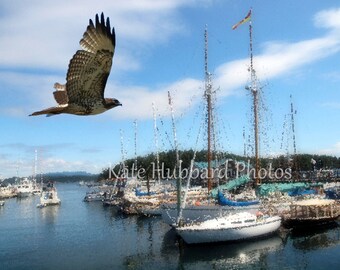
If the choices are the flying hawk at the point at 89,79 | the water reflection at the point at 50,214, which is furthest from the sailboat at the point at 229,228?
the water reflection at the point at 50,214

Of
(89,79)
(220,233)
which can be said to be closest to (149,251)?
(220,233)

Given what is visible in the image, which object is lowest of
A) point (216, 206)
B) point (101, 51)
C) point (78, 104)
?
point (216, 206)

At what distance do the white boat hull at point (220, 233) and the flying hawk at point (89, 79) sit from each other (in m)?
24.8

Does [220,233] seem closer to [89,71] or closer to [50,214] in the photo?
[89,71]

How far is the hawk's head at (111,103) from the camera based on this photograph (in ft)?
19.0

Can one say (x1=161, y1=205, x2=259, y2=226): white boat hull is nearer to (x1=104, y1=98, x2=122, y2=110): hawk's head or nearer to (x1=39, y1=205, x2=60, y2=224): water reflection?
(x1=39, y1=205, x2=60, y2=224): water reflection

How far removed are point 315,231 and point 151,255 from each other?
49.8 ft

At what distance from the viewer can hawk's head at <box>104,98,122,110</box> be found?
19.0 ft

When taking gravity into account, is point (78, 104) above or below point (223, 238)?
above

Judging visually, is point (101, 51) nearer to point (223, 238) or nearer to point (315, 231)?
point (223, 238)

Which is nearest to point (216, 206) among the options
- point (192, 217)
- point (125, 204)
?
point (192, 217)

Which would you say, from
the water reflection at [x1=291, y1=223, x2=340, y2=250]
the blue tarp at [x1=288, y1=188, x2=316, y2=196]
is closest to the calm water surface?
the water reflection at [x1=291, y1=223, x2=340, y2=250]

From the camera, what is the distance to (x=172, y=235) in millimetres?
35906

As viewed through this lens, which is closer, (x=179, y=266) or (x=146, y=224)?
(x=179, y=266)
